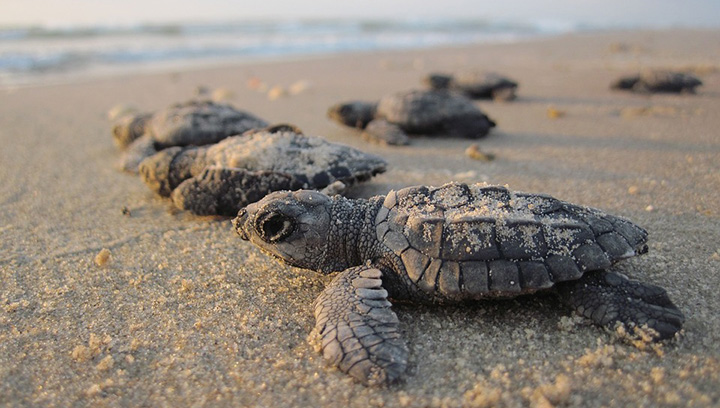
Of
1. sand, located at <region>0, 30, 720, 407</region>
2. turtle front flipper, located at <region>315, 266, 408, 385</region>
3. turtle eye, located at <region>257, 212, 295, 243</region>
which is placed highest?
turtle eye, located at <region>257, 212, 295, 243</region>

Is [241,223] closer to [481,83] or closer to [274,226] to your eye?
[274,226]

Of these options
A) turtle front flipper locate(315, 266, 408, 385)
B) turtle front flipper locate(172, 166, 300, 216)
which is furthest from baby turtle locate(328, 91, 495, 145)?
turtle front flipper locate(315, 266, 408, 385)

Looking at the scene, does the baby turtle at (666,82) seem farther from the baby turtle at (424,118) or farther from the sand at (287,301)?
the baby turtle at (424,118)

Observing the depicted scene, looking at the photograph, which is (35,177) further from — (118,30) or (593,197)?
(118,30)

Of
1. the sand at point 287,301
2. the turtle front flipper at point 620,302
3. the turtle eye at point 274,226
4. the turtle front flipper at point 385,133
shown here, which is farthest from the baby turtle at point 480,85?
the turtle eye at point 274,226

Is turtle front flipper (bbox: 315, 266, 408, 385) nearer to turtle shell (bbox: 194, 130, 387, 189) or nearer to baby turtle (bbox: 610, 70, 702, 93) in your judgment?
turtle shell (bbox: 194, 130, 387, 189)

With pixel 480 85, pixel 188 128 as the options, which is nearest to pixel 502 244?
pixel 188 128

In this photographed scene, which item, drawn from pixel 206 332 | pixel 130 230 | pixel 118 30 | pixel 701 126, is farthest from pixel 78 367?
pixel 118 30
